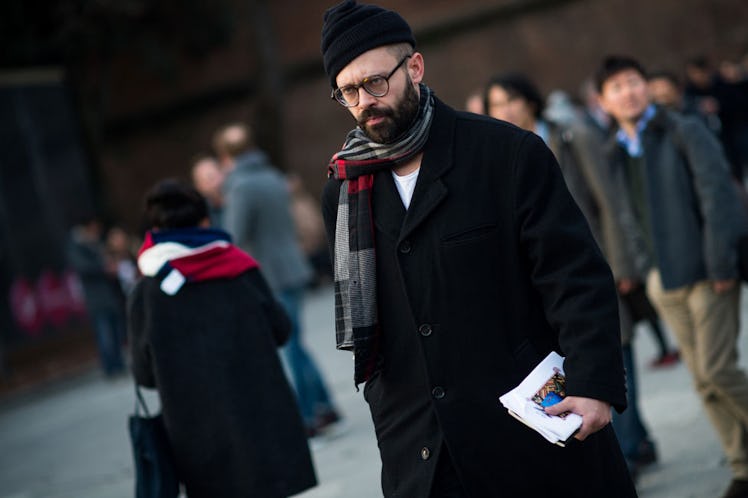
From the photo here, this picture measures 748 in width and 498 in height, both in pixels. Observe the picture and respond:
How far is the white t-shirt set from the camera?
3.13 metres

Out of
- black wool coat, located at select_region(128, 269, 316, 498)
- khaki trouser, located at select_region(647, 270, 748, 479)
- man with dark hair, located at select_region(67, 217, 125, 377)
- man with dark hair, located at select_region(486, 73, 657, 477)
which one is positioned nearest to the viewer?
khaki trouser, located at select_region(647, 270, 748, 479)

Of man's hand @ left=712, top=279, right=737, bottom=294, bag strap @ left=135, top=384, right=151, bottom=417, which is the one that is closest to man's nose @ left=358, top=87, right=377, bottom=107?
man's hand @ left=712, top=279, right=737, bottom=294

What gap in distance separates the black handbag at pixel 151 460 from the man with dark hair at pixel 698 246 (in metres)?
2.46

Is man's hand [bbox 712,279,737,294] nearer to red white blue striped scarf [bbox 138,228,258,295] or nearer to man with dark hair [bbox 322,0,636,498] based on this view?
man with dark hair [bbox 322,0,636,498]

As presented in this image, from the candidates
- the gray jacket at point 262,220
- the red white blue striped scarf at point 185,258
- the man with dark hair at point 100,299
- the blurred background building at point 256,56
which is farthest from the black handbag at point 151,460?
the blurred background building at point 256,56

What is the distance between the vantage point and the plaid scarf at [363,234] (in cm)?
311

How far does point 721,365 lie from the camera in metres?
4.89

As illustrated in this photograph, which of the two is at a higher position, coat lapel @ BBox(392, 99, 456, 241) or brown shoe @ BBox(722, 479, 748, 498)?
coat lapel @ BBox(392, 99, 456, 241)

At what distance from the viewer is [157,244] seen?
5.15 m

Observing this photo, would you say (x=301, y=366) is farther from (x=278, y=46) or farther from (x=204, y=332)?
(x=278, y=46)

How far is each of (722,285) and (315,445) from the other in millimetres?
3620

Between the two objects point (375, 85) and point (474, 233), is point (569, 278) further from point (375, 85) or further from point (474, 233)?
point (375, 85)

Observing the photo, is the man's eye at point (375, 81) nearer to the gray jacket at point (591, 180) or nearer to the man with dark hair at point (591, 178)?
the man with dark hair at point (591, 178)

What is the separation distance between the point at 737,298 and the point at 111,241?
1267 cm
